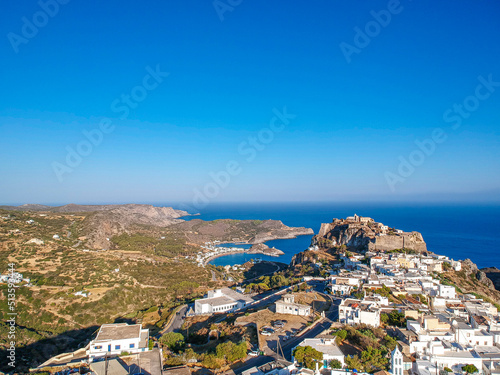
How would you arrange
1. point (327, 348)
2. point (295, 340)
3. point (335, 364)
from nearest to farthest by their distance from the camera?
point (335, 364)
point (327, 348)
point (295, 340)

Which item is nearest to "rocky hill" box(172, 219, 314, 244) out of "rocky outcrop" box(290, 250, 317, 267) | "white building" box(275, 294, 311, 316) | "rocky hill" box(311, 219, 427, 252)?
"rocky hill" box(311, 219, 427, 252)

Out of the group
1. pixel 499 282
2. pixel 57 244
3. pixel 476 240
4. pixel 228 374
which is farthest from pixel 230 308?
pixel 476 240

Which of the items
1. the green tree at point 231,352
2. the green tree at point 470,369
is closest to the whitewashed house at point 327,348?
the green tree at point 231,352

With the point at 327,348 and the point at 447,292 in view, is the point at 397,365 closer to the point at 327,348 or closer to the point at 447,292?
the point at 327,348

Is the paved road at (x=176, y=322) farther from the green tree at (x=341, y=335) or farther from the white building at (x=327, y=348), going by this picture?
the green tree at (x=341, y=335)

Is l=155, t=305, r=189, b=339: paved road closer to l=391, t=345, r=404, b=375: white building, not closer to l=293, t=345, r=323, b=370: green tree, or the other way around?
l=293, t=345, r=323, b=370: green tree

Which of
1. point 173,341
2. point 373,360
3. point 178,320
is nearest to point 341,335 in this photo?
point 373,360
